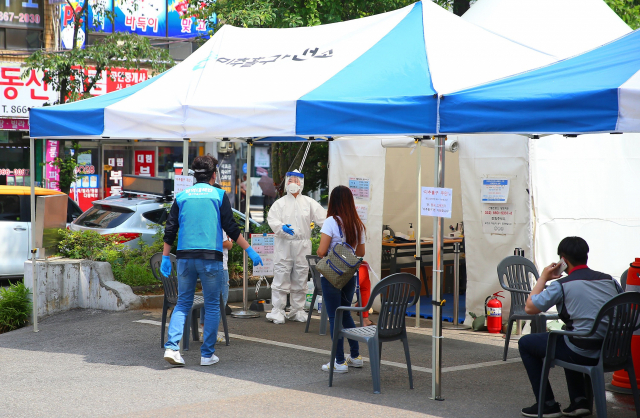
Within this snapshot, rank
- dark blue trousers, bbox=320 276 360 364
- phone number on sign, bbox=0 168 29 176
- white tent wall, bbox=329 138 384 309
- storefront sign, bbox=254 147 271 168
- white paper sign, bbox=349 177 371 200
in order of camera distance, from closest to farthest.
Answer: dark blue trousers, bbox=320 276 360 364 < white tent wall, bbox=329 138 384 309 < white paper sign, bbox=349 177 371 200 < phone number on sign, bbox=0 168 29 176 < storefront sign, bbox=254 147 271 168

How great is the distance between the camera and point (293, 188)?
28.4 feet

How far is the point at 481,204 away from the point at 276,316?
2852 mm

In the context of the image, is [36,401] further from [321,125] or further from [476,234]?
[476,234]

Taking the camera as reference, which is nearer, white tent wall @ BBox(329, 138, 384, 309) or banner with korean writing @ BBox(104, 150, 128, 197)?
white tent wall @ BBox(329, 138, 384, 309)

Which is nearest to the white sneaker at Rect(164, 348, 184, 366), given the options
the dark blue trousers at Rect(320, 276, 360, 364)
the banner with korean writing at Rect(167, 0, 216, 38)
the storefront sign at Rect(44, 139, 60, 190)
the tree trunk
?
the dark blue trousers at Rect(320, 276, 360, 364)

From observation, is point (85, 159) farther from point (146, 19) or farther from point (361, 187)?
point (361, 187)

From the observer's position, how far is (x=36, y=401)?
5.43 meters

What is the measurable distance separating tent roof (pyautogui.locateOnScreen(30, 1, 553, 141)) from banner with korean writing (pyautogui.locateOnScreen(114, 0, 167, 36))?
11708 mm

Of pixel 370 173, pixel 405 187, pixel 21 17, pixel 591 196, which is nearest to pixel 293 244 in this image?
pixel 370 173

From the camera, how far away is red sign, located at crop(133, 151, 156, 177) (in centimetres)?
2138

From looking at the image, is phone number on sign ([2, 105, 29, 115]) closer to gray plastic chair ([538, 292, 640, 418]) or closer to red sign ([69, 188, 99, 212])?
red sign ([69, 188, 99, 212])

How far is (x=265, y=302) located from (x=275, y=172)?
5.07 meters

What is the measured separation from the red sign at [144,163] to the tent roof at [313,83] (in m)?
13.4

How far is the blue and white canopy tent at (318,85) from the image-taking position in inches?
227
